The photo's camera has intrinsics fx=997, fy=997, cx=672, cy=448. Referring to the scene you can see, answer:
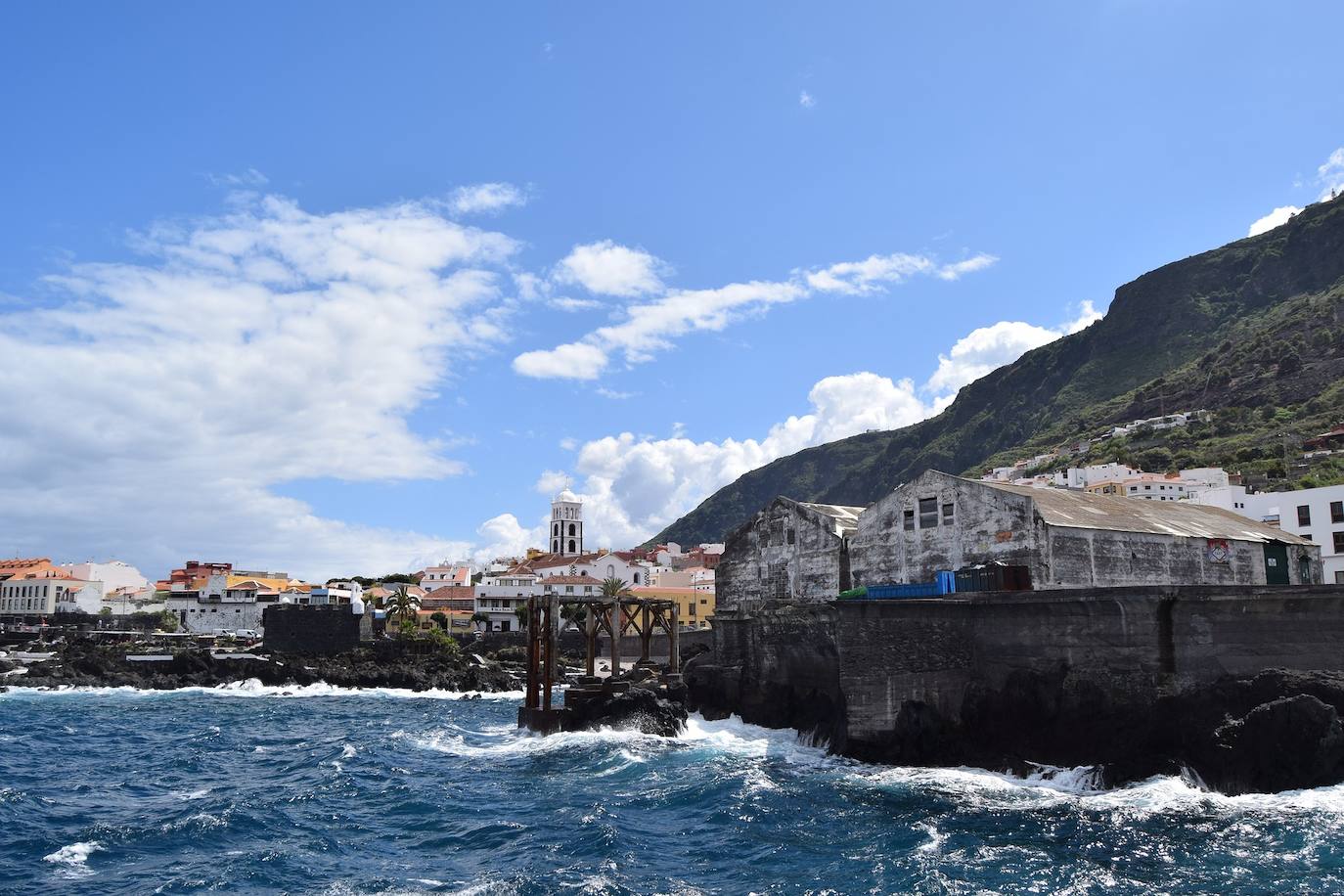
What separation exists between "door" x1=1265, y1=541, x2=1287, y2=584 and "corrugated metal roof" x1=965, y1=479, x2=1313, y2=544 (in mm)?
360

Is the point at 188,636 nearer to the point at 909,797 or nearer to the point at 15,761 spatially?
the point at 15,761

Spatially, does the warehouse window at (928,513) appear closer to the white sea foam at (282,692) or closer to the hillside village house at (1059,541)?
the hillside village house at (1059,541)

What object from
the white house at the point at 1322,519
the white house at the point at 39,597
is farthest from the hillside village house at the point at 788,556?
the white house at the point at 39,597

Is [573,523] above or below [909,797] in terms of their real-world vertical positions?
above

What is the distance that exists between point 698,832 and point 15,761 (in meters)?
28.0

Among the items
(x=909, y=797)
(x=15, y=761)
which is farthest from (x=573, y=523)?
(x=909, y=797)

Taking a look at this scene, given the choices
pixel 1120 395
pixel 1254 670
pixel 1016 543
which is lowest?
pixel 1254 670

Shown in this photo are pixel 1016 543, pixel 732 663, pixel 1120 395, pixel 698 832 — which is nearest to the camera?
pixel 698 832

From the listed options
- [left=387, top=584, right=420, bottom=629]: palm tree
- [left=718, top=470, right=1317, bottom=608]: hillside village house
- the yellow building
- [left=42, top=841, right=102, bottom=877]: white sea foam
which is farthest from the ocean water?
the yellow building

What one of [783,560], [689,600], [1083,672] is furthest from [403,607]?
[1083,672]

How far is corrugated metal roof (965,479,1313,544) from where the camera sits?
36.2 metres

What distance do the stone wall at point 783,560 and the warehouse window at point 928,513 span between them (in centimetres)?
517

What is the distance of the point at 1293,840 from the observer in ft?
68.6

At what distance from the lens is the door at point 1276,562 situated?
4209 cm
